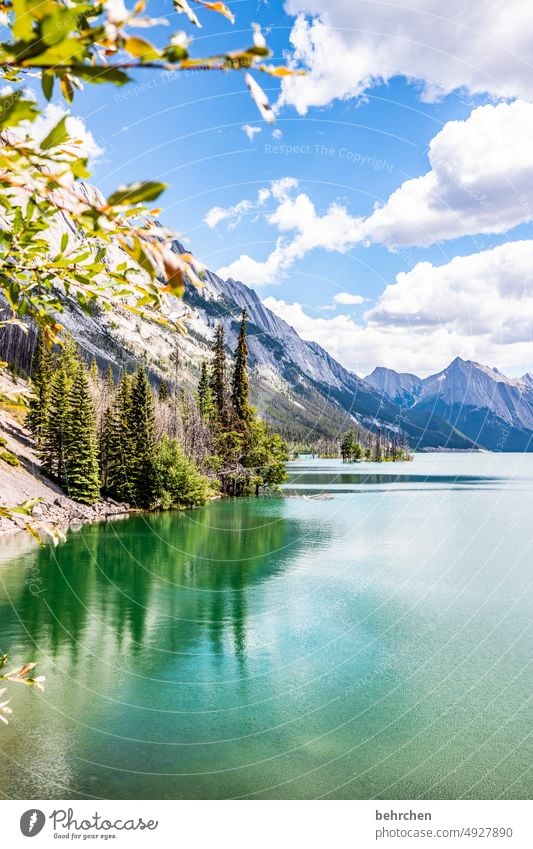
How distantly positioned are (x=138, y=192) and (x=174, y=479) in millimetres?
46363

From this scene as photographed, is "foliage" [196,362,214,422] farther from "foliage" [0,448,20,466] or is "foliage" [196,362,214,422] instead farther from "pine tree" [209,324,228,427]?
"foliage" [0,448,20,466]

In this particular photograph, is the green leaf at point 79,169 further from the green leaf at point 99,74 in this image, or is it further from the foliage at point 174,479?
the foliage at point 174,479

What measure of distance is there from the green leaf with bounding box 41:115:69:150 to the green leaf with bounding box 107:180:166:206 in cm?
29

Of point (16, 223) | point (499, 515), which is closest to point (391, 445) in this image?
point (499, 515)

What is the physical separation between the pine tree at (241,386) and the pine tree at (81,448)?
18.8 m

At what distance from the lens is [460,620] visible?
18281mm

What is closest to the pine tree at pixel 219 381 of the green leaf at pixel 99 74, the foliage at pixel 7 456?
the foliage at pixel 7 456

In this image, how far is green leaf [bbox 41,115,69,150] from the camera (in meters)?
1.21

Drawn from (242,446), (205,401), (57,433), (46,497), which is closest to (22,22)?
(46,497)

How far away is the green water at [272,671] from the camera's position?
10109 millimetres

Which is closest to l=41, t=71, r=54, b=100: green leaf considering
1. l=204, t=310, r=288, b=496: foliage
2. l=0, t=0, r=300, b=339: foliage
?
l=0, t=0, r=300, b=339: foliage

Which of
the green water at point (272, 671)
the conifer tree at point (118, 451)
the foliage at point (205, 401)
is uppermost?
the foliage at point (205, 401)

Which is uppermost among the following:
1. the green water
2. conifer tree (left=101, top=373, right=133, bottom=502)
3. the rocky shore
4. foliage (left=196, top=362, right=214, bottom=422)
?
foliage (left=196, top=362, right=214, bottom=422)
